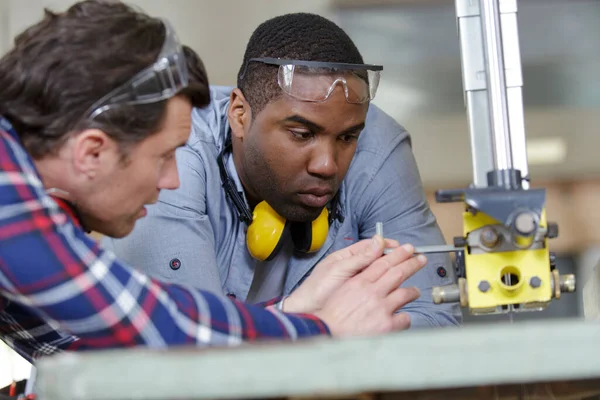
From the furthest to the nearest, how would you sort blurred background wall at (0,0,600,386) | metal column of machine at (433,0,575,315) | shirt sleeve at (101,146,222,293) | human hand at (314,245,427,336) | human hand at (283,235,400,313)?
1. blurred background wall at (0,0,600,386)
2. shirt sleeve at (101,146,222,293)
3. human hand at (283,235,400,313)
4. human hand at (314,245,427,336)
5. metal column of machine at (433,0,575,315)

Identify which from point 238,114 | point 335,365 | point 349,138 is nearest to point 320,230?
point 349,138

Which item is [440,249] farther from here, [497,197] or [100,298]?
[100,298]

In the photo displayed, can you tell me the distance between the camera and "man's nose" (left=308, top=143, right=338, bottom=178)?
1.87 m

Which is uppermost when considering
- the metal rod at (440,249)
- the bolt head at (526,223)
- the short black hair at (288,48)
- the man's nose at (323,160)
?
the short black hair at (288,48)

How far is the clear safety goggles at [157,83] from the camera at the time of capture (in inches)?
47.9

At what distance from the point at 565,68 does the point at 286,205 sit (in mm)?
3316

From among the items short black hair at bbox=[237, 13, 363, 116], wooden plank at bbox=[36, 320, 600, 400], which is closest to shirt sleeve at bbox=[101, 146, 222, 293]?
short black hair at bbox=[237, 13, 363, 116]

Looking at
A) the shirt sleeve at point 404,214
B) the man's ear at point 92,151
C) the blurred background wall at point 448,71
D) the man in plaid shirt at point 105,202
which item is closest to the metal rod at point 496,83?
the man in plaid shirt at point 105,202

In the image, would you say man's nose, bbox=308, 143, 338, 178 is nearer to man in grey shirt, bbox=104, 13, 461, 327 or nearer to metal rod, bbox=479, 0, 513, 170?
man in grey shirt, bbox=104, 13, 461, 327

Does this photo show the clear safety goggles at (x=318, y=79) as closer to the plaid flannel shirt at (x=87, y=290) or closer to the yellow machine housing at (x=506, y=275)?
the yellow machine housing at (x=506, y=275)

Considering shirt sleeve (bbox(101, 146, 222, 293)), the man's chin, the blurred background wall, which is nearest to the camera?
shirt sleeve (bbox(101, 146, 222, 293))

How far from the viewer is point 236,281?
2070 mm

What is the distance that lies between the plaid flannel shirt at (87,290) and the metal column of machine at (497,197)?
30cm

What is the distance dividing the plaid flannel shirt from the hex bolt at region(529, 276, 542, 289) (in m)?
0.36
